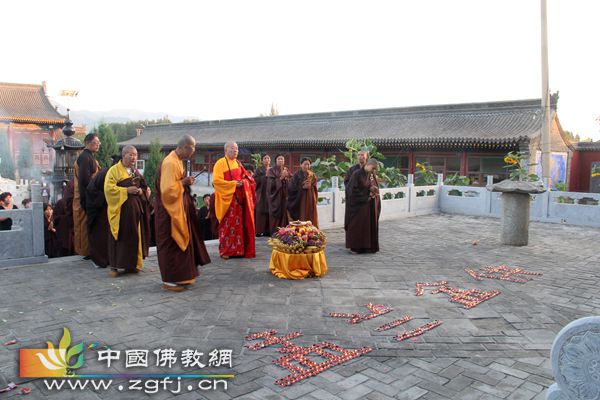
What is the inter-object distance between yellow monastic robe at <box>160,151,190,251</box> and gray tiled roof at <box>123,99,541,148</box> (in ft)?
43.6

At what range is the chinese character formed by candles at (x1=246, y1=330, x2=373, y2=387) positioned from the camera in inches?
133

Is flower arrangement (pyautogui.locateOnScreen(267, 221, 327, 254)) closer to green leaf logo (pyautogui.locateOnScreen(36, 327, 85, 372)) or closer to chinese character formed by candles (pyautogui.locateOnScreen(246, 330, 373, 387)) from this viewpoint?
chinese character formed by candles (pyautogui.locateOnScreen(246, 330, 373, 387))

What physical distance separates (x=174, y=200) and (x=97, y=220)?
173cm

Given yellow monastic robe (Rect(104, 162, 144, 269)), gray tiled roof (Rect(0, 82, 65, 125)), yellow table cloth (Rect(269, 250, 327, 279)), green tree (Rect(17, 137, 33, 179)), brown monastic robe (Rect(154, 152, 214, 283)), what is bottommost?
yellow table cloth (Rect(269, 250, 327, 279))

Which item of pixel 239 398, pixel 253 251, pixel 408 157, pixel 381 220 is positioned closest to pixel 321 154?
pixel 408 157

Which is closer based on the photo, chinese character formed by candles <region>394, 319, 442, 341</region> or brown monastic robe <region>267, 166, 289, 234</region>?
chinese character formed by candles <region>394, 319, 442, 341</region>

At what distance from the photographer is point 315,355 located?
3.71 m

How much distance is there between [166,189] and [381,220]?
7526 millimetres

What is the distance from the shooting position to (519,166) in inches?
588

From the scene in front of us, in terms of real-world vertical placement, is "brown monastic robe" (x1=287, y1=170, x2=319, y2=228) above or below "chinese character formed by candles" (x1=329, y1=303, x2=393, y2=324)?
above

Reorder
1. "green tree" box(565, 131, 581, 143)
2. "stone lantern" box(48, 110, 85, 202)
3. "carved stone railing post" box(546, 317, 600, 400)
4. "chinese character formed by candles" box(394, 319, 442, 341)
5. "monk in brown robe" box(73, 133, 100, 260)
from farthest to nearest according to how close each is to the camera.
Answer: "green tree" box(565, 131, 581, 143)
"stone lantern" box(48, 110, 85, 202)
"monk in brown robe" box(73, 133, 100, 260)
"chinese character formed by candles" box(394, 319, 442, 341)
"carved stone railing post" box(546, 317, 600, 400)

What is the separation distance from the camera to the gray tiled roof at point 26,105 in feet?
90.9

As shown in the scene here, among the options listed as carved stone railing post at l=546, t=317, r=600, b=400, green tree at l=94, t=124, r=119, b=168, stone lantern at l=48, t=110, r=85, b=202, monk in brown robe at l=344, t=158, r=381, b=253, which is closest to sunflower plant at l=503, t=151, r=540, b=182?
monk in brown robe at l=344, t=158, r=381, b=253

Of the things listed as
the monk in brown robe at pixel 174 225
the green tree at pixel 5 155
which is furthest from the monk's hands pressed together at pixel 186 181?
the green tree at pixel 5 155
